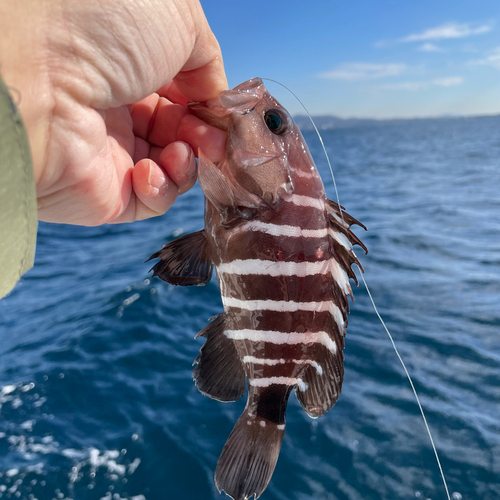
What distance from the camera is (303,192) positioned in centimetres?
185

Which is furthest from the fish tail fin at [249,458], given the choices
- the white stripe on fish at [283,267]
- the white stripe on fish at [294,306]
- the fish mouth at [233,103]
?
the fish mouth at [233,103]

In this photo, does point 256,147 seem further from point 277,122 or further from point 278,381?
point 278,381

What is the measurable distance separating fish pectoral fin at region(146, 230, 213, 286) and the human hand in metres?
0.44

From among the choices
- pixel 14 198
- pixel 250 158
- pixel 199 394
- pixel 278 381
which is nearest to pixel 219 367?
pixel 278 381

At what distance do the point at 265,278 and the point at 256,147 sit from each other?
2.01 ft

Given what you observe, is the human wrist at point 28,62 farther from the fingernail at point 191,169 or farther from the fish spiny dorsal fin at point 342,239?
the fish spiny dorsal fin at point 342,239

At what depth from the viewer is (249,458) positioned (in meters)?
1.83

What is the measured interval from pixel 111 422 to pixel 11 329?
10.00ft

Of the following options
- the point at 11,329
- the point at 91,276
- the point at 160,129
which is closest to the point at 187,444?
the point at 160,129

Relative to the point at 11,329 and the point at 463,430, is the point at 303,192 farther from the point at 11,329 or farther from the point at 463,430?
the point at 11,329

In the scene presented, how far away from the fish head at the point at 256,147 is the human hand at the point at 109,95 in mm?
146

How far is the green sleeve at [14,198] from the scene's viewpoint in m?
1.11

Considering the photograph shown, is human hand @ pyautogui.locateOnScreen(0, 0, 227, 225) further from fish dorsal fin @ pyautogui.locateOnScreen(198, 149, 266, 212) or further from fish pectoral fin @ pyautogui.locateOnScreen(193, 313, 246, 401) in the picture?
fish pectoral fin @ pyautogui.locateOnScreen(193, 313, 246, 401)

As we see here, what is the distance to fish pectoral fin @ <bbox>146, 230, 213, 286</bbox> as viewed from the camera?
76.5 inches
